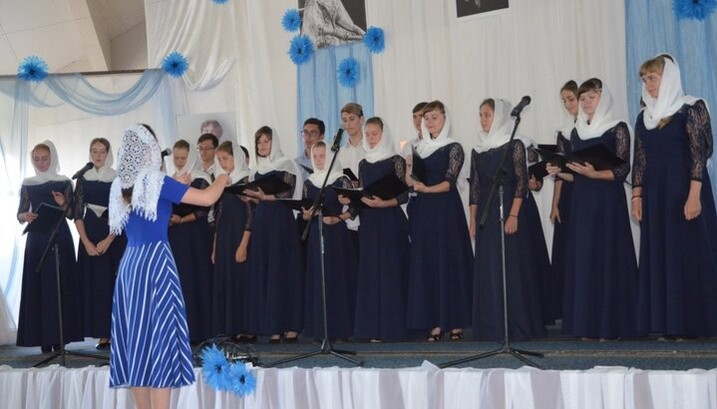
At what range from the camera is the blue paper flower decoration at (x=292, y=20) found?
7.84 meters

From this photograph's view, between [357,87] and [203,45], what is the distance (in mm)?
1701

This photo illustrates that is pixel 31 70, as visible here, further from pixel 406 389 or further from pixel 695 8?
pixel 695 8

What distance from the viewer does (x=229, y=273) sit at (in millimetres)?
6168

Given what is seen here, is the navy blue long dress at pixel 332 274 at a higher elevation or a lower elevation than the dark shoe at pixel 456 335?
higher

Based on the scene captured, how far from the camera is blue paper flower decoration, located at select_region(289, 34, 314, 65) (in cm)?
775

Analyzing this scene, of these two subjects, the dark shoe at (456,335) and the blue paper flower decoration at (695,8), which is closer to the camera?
the dark shoe at (456,335)

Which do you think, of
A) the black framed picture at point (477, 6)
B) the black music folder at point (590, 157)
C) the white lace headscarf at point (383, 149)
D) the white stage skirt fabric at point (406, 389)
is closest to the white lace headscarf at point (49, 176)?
the white stage skirt fabric at point (406, 389)

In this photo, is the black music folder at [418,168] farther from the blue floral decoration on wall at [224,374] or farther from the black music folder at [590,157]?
the blue floral decoration on wall at [224,374]

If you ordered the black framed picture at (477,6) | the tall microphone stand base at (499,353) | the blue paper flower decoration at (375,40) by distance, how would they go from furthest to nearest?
the blue paper flower decoration at (375,40), the black framed picture at (477,6), the tall microphone stand base at (499,353)

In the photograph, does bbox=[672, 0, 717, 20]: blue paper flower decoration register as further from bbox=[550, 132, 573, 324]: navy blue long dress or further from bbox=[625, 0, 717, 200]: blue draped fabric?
bbox=[550, 132, 573, 324]: navy blue long dress

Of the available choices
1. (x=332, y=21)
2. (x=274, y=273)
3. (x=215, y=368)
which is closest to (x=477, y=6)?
(x=332, y=21)

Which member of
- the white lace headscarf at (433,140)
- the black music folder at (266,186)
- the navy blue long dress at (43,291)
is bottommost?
the navy blue long dress at (43,291)

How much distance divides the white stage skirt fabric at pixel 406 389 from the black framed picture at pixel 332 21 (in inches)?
146

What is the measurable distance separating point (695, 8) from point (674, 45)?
0.32m
